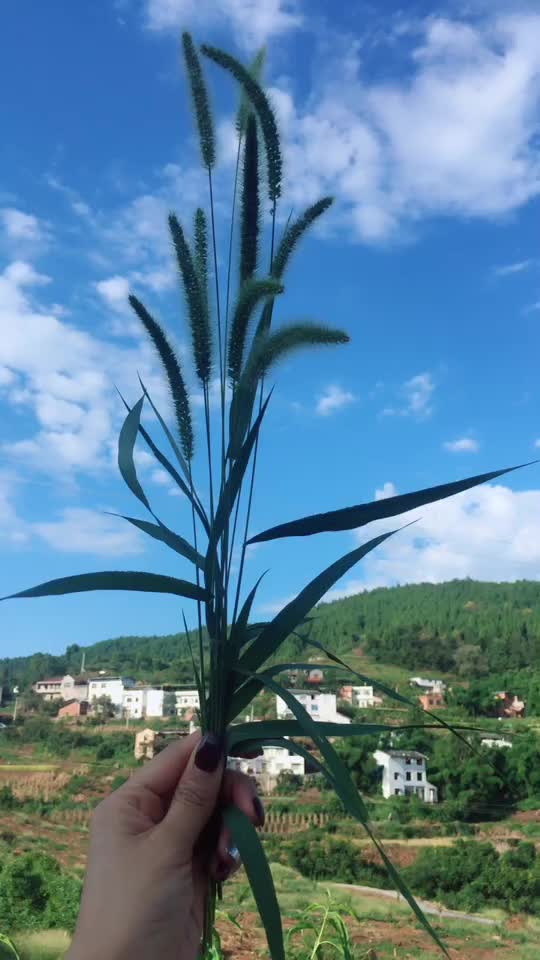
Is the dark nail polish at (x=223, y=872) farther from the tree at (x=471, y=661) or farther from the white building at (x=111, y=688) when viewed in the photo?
the tree at (x=471, y=661)

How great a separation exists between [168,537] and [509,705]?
18.0 metres

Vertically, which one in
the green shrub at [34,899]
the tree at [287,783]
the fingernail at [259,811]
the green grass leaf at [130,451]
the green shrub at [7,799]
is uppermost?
the green grass leaf at [130,451]

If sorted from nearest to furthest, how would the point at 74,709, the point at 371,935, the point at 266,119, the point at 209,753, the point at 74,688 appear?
1. the point at 209,753
2. the point at 266,119
3. the point at 371,935
4. the point at 74,709
5. the point at 74,688

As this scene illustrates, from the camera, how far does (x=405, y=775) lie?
12938 millimetres

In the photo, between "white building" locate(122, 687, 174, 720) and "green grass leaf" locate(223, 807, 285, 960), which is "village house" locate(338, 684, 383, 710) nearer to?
"white building" locate(122, 687, 174, 720)

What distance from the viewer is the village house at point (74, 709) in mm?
20531

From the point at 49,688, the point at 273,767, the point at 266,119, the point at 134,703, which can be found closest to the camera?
the point at 266,119

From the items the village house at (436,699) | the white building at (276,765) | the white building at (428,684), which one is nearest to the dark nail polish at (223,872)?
the white building at (276,765)

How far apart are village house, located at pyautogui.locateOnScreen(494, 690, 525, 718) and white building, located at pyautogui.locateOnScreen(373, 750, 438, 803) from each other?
14.5 ft

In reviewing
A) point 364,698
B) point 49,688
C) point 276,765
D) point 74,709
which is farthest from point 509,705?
point 49,688

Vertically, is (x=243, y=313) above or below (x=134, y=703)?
above

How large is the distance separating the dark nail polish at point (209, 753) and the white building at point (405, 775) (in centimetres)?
1268

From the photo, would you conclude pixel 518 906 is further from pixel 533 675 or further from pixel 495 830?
pixel 533 675

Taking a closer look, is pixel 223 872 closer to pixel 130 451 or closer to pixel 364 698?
pixel 130 451
